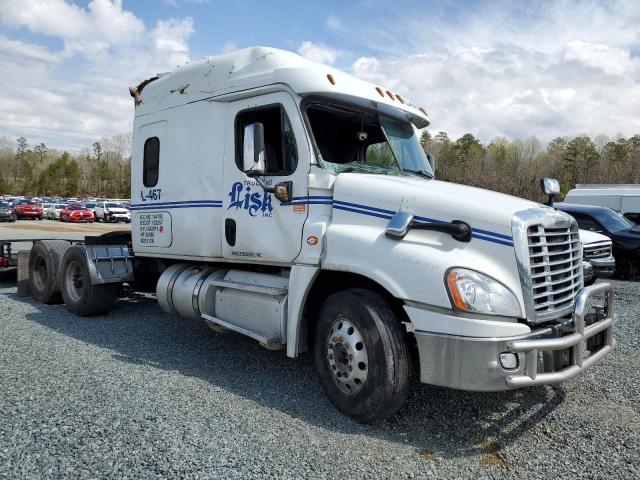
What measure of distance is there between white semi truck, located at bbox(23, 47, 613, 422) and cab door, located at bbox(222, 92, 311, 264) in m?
0.02

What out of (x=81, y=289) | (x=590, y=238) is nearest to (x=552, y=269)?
(x=81, y=289)

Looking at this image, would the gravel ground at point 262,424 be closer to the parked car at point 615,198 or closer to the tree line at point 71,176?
the parked car at point 615,198

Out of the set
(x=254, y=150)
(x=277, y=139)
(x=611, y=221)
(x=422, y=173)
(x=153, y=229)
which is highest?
(x=277, y=139)

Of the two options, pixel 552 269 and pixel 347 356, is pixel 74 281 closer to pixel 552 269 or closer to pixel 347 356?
pixel 347 356

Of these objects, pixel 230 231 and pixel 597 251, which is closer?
pixel 230 231

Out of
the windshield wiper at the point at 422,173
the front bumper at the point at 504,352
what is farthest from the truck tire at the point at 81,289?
the front bumper at the point at 504,352

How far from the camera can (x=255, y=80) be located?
17.0 ft

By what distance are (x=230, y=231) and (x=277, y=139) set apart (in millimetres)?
1108

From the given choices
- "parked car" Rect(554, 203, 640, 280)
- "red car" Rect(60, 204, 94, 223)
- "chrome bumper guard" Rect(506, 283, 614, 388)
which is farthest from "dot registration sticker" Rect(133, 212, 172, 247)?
"red car" Rect(60, 204, 94, 223)

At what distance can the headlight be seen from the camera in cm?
359

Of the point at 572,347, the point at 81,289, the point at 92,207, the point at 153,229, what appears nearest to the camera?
the point at 572,347

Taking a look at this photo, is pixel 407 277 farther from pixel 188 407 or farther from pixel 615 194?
pixel 615 194

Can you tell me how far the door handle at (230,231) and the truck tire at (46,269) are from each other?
3945 millimetres

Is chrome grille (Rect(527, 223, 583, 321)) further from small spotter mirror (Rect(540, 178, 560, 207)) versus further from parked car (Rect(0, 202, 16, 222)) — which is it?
parked car (Rect(0, 202, 16, 222))
